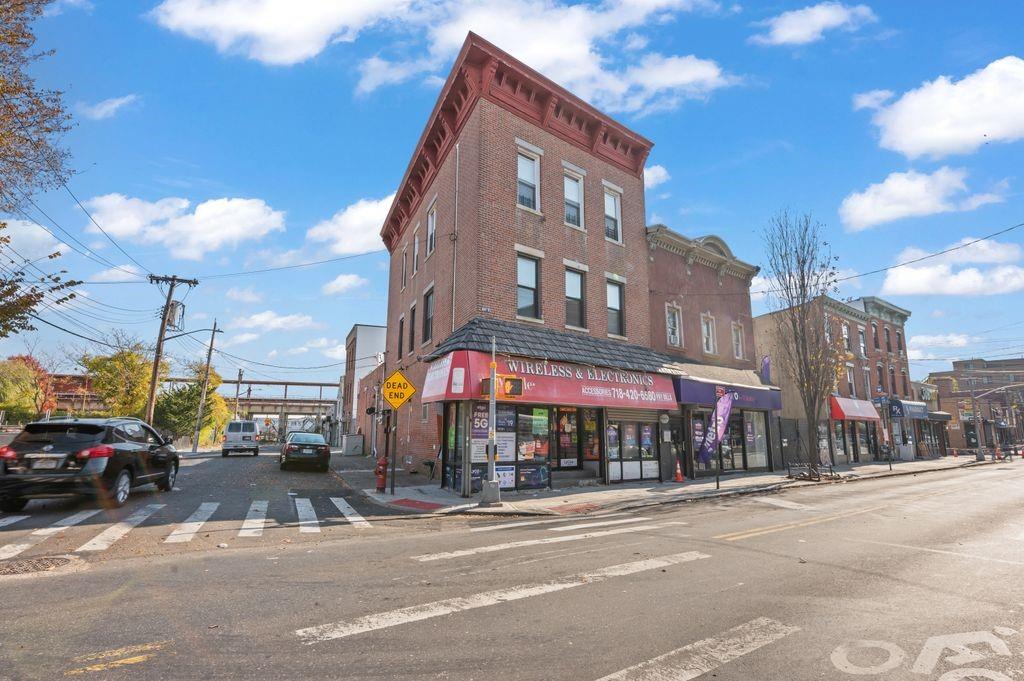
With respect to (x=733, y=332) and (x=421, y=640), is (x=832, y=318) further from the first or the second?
(x=421, y=640)

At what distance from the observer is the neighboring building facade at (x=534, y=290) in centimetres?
1480

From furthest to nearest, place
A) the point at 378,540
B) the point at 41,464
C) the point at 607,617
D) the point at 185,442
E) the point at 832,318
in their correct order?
1. the point at 185,442
2. the point at 832,318
3. the point at 41,464
4. the point at 378,540
5. the point at 607,617

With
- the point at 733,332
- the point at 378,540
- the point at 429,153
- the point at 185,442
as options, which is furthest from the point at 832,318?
the point at 185,442

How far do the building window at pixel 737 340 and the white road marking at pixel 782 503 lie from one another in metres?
11.1

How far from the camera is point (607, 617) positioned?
179 inches

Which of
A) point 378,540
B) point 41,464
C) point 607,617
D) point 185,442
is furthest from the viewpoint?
point 185,442

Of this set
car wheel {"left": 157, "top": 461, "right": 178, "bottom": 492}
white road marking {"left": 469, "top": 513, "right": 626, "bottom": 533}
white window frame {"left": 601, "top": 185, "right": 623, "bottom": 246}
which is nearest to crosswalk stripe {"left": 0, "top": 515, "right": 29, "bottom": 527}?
car wheel {"left": 157, "top": 461, "right": 178, "bottom": 492}

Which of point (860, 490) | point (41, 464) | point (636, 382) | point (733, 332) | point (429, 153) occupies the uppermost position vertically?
point (429, 153)

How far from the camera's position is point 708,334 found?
912 inches

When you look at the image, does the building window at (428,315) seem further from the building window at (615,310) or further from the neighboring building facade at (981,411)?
the neighboring building facade at (981,411)

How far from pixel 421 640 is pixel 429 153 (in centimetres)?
1922

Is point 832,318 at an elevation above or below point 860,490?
above

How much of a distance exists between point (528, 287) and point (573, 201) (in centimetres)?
422

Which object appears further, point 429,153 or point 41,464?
point 429,153
